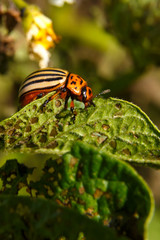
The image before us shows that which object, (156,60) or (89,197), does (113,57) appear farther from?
(89,197)

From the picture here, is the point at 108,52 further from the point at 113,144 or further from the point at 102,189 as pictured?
the point at 102,189

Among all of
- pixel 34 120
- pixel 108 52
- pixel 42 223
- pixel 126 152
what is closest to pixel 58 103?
pixel 34 120

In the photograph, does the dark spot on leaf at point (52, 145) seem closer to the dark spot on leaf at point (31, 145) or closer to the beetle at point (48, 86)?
the dark spot on leaf at point (31, 145)

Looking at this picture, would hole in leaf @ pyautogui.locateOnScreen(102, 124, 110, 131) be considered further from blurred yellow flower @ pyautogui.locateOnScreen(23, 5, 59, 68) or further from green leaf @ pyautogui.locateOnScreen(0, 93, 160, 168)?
blurred yellow flower @ pyautogui.locateOnScreen(23, 5, 59, 68)

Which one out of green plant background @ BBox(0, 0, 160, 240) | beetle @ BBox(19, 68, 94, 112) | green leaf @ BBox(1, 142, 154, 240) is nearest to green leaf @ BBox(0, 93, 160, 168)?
green leaf @ BBox(1, 142, 154, 240)

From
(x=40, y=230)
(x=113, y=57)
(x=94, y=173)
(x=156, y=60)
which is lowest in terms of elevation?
(x=40, y=230)

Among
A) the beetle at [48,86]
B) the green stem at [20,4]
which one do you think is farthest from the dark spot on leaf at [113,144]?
the green stem at [20,4]

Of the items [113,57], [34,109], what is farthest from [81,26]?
[34,109]
